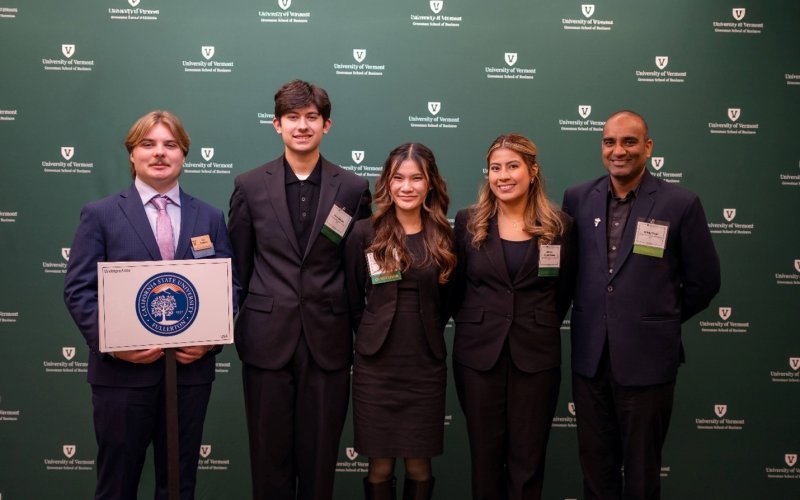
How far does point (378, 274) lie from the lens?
8.99 feet

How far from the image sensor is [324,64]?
3.90 metres

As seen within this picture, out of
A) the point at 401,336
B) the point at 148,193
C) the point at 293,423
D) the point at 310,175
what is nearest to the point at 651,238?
the point at 401,336

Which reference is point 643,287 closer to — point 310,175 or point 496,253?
point 496,253

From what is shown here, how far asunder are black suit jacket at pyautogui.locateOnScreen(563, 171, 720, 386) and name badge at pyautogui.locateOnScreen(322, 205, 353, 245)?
107 cm

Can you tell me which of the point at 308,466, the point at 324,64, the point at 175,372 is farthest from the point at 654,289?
the point at 324,64

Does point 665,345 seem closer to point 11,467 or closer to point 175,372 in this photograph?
point 175,372

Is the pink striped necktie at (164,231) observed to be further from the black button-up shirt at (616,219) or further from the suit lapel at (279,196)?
the black button-up shirt at (616,219)

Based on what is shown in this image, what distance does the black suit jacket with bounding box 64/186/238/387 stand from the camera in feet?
8.25

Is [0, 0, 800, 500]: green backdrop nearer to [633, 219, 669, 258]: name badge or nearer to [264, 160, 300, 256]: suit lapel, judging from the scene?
[264, 160, 300, 256]: suit lapel

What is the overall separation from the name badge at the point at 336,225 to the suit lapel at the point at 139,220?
69 cm

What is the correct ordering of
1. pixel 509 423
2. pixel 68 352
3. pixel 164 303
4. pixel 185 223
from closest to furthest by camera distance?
1. pixel 164 303
2. pixel 185 223
3. pixel 509 423
4. pixel 68 352

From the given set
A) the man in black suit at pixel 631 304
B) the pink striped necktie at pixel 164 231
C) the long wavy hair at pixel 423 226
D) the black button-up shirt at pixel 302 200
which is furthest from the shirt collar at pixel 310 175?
the man in black suit at pixel 631 304

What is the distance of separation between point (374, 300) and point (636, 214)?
1.20m

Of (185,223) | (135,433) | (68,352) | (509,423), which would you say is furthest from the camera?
(68,352)
